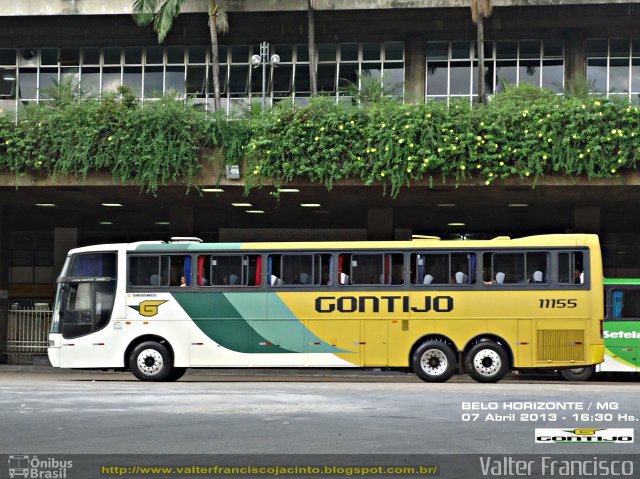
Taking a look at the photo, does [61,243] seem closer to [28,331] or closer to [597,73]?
[28,331]

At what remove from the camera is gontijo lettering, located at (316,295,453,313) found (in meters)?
27.5

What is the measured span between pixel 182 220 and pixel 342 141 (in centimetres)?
919

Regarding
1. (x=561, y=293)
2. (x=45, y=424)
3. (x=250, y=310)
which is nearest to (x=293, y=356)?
(x=250, y=310)

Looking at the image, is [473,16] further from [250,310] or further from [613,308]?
[250,310]

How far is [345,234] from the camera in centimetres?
4588

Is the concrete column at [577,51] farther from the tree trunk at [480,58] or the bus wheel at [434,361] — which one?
the bus wheel at [434,361]

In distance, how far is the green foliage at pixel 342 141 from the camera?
103 ft

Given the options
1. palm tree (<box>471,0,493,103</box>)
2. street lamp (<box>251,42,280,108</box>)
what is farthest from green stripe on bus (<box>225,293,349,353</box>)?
palm tree (<box>471,0,493,103</box>)

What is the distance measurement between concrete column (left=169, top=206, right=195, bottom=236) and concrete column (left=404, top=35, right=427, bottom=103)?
842 cm

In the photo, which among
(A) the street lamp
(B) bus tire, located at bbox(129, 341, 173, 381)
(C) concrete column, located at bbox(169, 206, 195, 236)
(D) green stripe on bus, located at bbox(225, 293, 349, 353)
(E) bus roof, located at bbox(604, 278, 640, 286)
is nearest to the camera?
(D) green stripe on bus, located at bbox(225, 293, 349, 353)

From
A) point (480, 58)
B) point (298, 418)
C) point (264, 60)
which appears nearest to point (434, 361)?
point (298, 418)

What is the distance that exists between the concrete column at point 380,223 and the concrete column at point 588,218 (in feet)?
20.2

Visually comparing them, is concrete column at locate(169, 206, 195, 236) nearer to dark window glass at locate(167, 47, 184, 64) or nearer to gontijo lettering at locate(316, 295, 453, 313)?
dark window glass at locate(167, 47, 184, 64)
